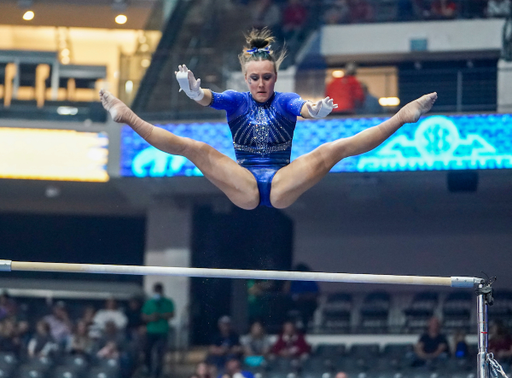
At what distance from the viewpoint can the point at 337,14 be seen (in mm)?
11742

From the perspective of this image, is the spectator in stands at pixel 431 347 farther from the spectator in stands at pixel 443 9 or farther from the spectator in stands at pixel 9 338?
the spectator in stands at pixel 443 9

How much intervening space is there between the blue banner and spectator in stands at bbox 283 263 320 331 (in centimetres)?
175

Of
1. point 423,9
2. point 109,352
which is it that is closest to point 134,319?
point 109,352

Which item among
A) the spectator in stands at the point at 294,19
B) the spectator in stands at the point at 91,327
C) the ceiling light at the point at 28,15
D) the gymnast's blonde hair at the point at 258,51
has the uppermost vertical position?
the spectator in stands at the point at 294,19

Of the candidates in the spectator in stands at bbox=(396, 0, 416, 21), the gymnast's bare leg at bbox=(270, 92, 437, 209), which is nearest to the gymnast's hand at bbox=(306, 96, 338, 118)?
the gymnast's bare leg at bbox=(270, 92, 437, 209)

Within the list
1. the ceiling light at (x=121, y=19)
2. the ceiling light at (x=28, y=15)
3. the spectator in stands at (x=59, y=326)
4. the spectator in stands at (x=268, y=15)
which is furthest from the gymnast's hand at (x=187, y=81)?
the ceiling light at (x=28, y=15)

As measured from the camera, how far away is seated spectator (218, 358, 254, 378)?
26.1ft

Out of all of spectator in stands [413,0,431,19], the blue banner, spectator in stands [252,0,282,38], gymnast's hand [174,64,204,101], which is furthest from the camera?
spectator in stands [413,0,431,19]

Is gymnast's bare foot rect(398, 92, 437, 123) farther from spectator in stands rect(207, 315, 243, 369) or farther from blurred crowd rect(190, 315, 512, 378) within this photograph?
spectator in stands rect(207, 315, 243, 369)

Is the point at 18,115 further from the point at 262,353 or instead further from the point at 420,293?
the point at 420,293

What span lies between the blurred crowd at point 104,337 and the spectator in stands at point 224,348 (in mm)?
669

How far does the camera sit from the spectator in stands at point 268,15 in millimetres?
11406

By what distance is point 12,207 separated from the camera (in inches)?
500

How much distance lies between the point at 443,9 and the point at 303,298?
5.15 metres
